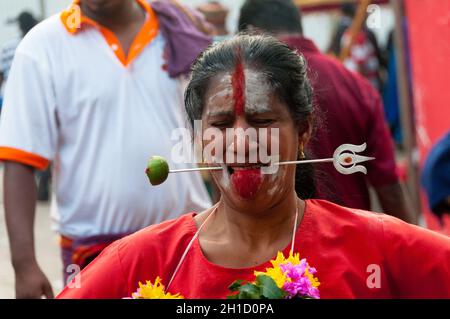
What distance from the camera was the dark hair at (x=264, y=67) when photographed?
8.86 ft

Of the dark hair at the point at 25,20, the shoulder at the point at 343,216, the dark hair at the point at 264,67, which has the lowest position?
the shoulder at the point at 343,216

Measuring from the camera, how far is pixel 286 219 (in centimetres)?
270

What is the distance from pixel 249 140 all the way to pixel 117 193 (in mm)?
1500

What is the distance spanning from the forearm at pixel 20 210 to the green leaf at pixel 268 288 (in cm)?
168

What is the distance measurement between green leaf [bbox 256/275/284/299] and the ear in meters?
0.52

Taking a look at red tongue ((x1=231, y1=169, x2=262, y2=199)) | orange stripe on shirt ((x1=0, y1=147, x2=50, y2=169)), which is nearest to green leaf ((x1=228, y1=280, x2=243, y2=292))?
red tongue ((x1=231, y1=169, x2=262, y2=199))

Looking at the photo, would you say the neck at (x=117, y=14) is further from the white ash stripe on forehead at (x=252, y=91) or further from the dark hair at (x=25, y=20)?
the white ash stripe on forehead at (x=252, y=91)

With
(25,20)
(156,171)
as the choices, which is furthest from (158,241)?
(25,20)

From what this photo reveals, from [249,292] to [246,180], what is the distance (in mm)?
372

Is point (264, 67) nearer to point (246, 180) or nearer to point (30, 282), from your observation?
point (246, 180)

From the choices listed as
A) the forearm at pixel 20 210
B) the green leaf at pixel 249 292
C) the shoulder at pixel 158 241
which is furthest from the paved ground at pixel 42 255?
the green leaf at pixel 249 292

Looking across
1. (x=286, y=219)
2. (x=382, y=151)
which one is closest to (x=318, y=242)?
(x=286, y=219)

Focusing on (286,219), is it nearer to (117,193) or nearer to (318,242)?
(318,242)

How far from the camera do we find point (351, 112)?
439 cm
